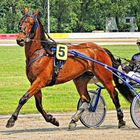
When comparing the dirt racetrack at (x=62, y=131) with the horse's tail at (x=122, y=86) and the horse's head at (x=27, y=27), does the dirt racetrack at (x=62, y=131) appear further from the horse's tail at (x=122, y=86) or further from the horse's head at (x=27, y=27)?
the horse's head at (x=27, y=27)

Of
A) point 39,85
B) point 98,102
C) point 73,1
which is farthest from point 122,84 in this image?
point 73,1

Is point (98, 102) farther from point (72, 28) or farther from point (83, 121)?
point (72, 28)

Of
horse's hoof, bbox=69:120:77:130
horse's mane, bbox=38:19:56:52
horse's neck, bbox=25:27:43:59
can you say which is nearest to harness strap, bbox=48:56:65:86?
horse's mane, bbox=38:19:56:52

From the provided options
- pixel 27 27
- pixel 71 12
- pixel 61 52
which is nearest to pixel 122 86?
pixel 61 52

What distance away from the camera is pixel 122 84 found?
373 inches

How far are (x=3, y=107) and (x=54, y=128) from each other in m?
3.01

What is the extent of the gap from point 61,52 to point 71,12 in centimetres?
5851

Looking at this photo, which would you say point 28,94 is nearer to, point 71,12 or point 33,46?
point 33,46

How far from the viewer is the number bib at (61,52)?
8688 mm

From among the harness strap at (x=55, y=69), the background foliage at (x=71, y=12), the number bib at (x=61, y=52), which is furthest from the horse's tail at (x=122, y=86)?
the background foliage at (x=71, y=12)

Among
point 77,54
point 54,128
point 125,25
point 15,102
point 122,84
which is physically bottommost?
point 125,25

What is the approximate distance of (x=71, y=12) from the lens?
66812 millimetres

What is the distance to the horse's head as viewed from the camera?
830 centimetres

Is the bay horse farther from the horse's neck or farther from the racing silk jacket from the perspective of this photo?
the racing silk jacket
